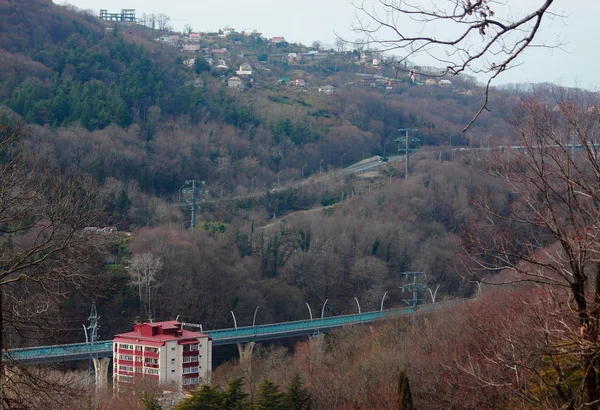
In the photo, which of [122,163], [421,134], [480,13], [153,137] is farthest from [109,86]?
[480,13]

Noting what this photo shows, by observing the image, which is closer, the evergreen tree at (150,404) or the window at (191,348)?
→ the evergreen tree at (150,404)

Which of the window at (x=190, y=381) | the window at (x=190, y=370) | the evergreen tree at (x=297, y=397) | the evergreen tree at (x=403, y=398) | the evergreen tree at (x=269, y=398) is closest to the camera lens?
the evergreen tree at (x=403, y=398)

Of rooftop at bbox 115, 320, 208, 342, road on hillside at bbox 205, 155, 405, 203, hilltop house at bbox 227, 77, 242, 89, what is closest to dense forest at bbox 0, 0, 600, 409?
road on hillside at bbox 205, 155, 405, 203

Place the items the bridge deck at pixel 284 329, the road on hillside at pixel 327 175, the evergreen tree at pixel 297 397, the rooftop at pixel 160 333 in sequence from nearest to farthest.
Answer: the evergreen tree at pixel 297 397, the rooftop at pixel 160 333, the bridge deck at pixel 284 329, the road on hillside at pixel 327 175

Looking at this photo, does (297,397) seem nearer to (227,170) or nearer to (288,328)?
(288,328)

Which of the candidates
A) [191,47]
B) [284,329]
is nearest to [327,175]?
[284,329]

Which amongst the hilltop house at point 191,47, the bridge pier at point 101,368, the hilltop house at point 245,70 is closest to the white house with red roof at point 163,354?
the bridge pier at point 101,368

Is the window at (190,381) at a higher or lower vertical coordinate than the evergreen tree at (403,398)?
lower

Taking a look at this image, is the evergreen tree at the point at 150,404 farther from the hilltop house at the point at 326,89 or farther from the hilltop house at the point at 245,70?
the hilltop house at the point at 326,89
